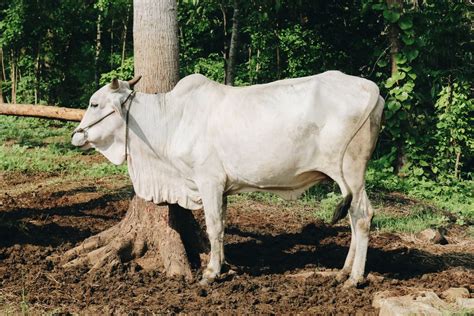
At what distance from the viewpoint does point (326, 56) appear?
13.0 metres

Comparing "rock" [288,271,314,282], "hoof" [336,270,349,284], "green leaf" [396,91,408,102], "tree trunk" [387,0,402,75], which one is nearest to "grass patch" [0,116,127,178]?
"green leaf" [396,91,408,102]

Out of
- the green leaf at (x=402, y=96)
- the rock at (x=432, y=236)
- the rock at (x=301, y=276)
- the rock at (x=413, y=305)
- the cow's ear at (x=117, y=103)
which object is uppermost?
the cow's ear at (x=117, y=103)

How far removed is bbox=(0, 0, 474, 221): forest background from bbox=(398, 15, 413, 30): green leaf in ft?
0.06

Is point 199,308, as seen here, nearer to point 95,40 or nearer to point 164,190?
point 164,190

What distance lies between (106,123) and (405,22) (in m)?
5.26

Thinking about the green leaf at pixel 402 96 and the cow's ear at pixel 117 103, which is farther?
the green leaf at pixel 402 96

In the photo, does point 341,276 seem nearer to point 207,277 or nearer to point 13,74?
point 207,277

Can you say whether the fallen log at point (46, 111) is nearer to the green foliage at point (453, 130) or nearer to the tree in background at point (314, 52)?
the tree in background at point (314, 52)

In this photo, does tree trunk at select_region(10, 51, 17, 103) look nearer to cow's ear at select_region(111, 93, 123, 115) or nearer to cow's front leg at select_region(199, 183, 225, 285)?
cow's ear at select_region(111, 93, 123, 115)

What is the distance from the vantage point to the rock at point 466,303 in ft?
14.7

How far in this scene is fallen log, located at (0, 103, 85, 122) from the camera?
6.19 m

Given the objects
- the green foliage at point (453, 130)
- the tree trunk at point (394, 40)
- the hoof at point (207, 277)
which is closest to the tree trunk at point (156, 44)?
the hoof at point (207, 277)

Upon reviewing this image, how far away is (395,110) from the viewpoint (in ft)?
31.0

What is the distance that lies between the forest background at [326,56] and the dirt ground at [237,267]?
245cm
